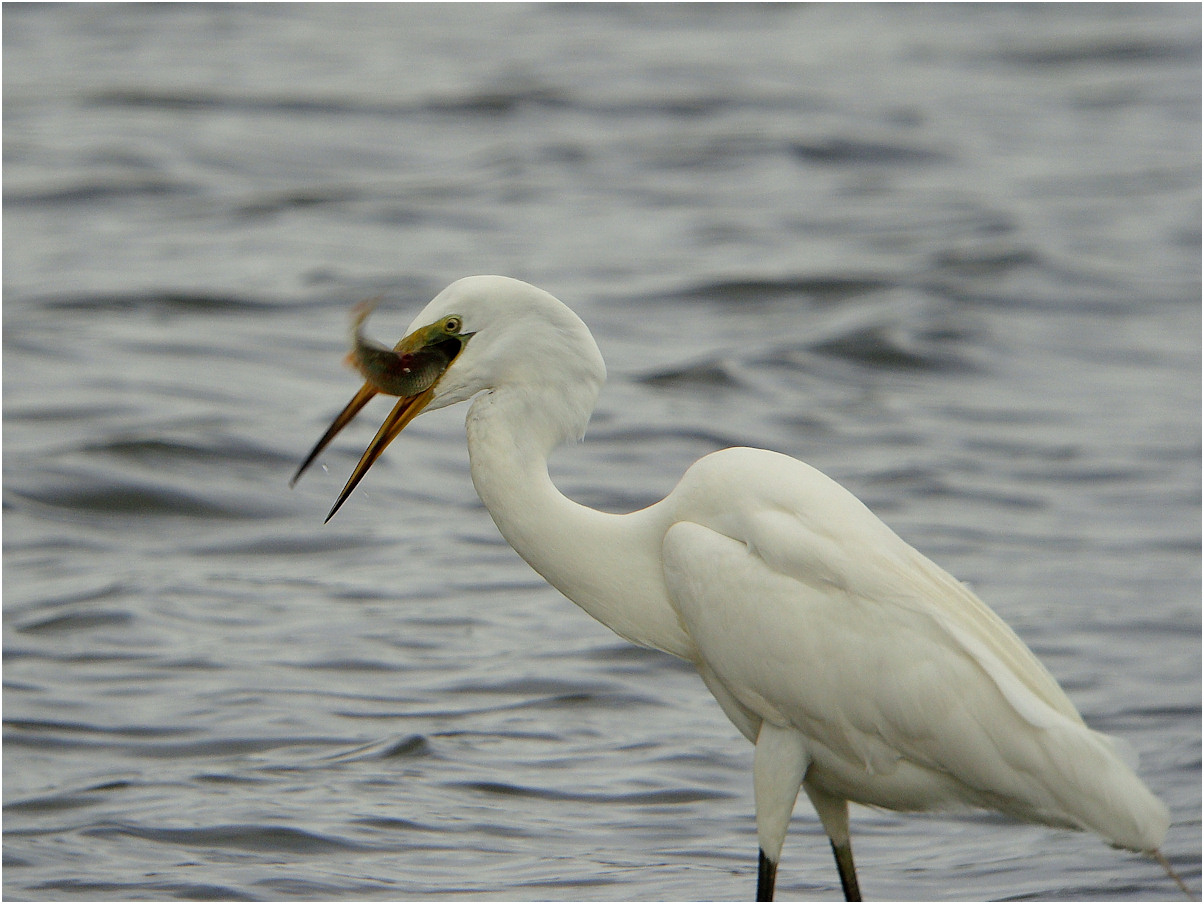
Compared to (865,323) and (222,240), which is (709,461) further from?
(222,240)

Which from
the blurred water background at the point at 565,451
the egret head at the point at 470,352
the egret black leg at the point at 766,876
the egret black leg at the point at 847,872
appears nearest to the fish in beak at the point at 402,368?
the egret head at the point at 470,352

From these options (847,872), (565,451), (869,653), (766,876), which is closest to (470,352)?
(869,653)

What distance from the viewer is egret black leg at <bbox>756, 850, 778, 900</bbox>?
13.9ft

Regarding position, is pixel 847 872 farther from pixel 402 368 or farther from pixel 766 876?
pixel 402 368

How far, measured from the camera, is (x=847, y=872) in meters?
4.46

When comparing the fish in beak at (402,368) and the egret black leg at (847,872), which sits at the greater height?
the fish in beak at (402,368)

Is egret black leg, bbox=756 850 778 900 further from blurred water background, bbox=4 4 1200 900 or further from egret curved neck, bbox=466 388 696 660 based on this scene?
blurred water background, bbox=4 4 1200 900

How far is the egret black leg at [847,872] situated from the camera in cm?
445

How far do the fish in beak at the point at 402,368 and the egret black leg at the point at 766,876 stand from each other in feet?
4.40

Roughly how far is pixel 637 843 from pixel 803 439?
16.8 ft

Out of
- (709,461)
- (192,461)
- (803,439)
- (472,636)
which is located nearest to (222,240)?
(192,461)

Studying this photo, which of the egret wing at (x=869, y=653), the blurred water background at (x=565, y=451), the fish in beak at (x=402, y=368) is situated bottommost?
the blurred water background at (x=565, y=451)

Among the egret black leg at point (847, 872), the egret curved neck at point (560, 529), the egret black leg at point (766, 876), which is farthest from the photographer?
the egret black leg at point (847, 872)

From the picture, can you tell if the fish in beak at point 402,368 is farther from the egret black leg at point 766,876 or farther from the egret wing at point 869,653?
the egret black leg at point 766,876
